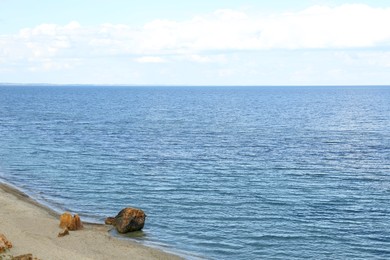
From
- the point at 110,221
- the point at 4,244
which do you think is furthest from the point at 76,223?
the point at 4,244

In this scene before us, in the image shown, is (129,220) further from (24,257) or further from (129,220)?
(24,257)

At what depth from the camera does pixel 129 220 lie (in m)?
37.9

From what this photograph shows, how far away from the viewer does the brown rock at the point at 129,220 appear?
37938 mm

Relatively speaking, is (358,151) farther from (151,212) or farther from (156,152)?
(151,212)

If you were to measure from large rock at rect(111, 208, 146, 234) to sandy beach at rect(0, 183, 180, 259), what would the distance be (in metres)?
1.15

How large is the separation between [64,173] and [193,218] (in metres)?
23.4

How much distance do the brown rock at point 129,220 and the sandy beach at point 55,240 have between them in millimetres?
1148

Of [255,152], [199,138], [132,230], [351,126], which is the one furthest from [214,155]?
[351,126]

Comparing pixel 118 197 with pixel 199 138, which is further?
pixel 199 138

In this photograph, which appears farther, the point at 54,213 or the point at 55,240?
the point at 54,213

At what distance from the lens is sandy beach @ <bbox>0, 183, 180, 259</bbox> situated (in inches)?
1282

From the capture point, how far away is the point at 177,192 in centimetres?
4972

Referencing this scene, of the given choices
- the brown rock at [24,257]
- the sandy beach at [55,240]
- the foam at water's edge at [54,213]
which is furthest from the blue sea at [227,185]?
the brown rock at [24,257]

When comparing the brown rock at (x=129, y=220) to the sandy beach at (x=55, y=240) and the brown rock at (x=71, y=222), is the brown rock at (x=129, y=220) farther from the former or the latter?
the brown rock at (x=71, y=222)
